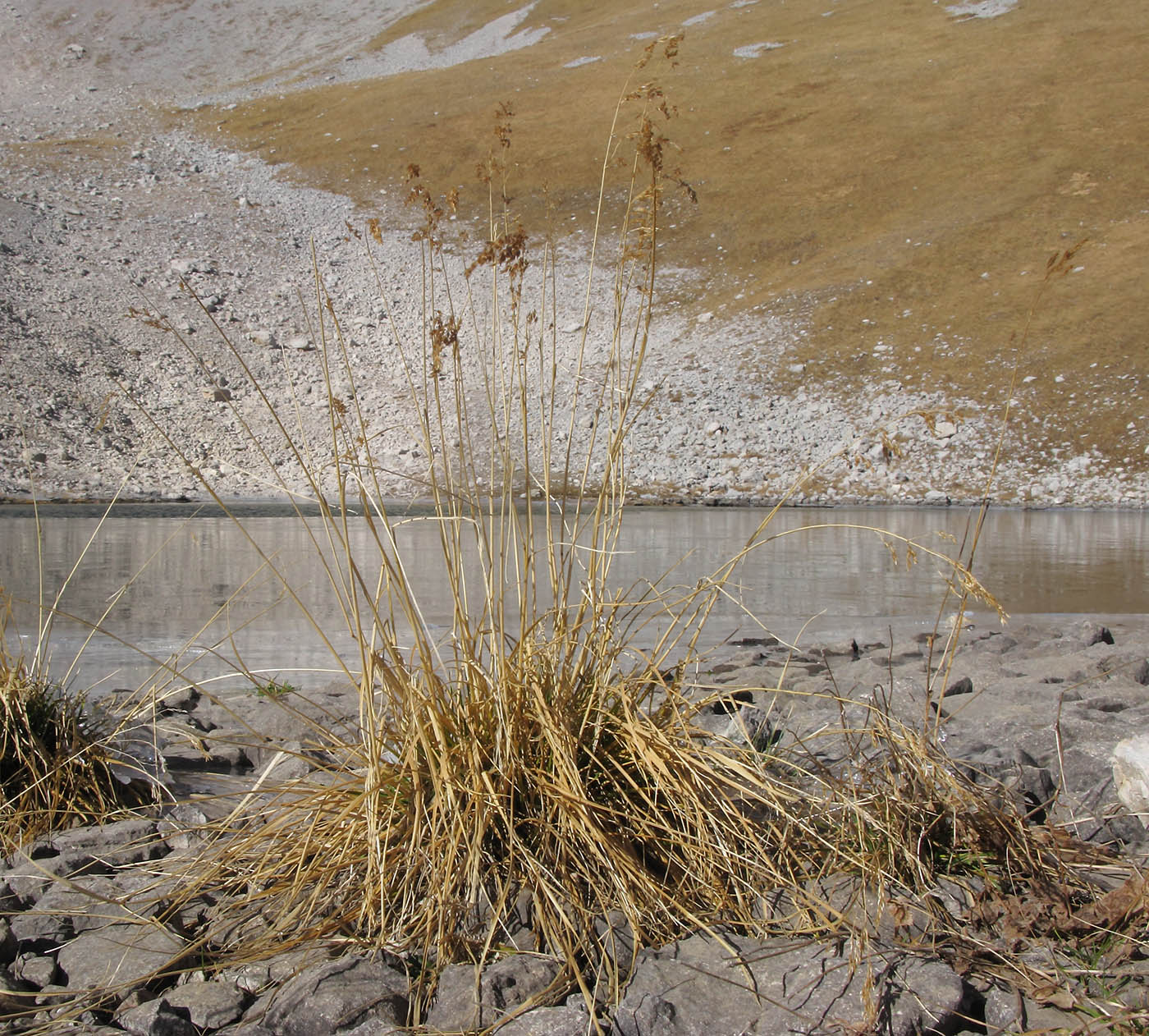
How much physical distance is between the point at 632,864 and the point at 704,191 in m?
30.6

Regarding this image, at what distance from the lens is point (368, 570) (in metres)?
8.52

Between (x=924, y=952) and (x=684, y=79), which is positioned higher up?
(x=684, y=79)

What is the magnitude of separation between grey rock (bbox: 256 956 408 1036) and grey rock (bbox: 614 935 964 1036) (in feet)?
1.27

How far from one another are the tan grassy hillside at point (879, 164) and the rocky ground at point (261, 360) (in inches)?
38.8

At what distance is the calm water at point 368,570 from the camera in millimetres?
5414

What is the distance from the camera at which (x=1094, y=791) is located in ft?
8.10

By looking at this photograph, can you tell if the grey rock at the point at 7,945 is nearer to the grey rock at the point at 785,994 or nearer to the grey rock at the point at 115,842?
the grey rock at the point at 115,842

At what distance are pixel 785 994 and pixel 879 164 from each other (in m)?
32.5

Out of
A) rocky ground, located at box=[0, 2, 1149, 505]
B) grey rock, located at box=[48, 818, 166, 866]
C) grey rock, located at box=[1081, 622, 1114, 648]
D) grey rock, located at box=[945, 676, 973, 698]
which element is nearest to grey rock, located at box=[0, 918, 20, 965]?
grey rock, located at box=[48, 818, 166, 866]

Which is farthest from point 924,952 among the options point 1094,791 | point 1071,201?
point 1071,201

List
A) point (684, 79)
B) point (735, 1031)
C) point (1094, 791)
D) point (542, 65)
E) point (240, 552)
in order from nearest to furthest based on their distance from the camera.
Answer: point (735, 1031), point (1094, 791), point (240, 552), point (684, 79), point (542, 65)

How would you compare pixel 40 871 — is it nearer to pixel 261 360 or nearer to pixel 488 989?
pixel 488 989

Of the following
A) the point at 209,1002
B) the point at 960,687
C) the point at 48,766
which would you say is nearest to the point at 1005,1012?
the point at 209,1002

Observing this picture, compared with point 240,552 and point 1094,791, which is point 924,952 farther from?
point 240,552
